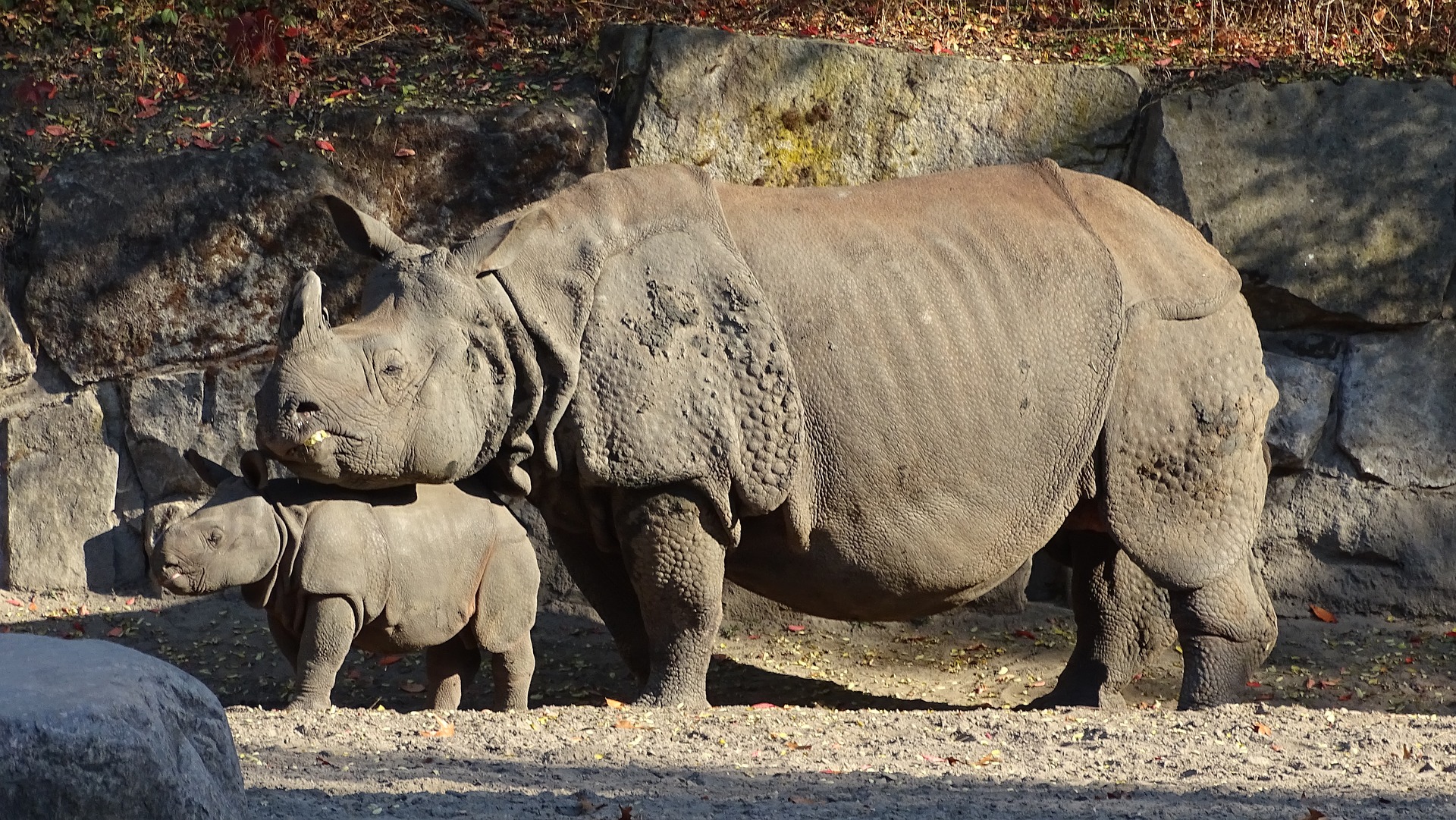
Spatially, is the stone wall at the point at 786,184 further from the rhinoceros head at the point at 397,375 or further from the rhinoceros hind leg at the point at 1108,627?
the rhinoceros head at the point at 397,375

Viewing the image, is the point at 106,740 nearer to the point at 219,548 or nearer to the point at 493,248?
the point at 219,548

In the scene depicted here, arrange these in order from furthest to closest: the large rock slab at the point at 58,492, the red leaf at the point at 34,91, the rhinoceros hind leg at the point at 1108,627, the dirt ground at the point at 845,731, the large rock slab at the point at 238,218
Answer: the red leaf at the point at 34,91
the large rock slab at the point at 58,492
the large rock slab at the point at 238,218
the rhinoceros hind leg at the point at 1108,627
the dirt ground at the point at 845,731

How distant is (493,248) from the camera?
5.83 meters

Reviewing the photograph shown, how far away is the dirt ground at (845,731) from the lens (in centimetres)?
441

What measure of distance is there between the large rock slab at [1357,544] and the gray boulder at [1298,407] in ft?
0.59

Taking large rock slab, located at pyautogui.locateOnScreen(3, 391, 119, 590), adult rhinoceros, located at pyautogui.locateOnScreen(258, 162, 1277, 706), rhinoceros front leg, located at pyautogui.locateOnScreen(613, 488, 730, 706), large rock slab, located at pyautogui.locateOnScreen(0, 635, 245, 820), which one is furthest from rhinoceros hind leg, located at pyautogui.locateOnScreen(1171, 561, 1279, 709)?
large rock slab, located at pyautogui.locateOnScreen(3, 391, 119, 590)

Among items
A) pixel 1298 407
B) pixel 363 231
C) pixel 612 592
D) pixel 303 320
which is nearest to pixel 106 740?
pixel 303 320

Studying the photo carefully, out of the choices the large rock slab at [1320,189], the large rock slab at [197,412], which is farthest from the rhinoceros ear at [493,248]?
the large rock slab at [1320,189]

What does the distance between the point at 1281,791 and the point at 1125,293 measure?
2227 millimetres

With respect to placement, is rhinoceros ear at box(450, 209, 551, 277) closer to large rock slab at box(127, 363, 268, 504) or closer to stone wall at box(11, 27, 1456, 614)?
stone wall at box(11, 27, 1456, 614)

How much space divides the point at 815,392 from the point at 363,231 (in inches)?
63.7

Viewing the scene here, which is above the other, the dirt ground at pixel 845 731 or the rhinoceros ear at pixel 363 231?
the rhinoceros ear at pixel 363 231

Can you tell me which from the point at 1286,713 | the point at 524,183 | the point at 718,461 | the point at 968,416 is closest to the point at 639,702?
the point at 718,461

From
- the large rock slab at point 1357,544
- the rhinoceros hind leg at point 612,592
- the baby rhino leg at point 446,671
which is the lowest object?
the baby rhino leg at point 446,671
